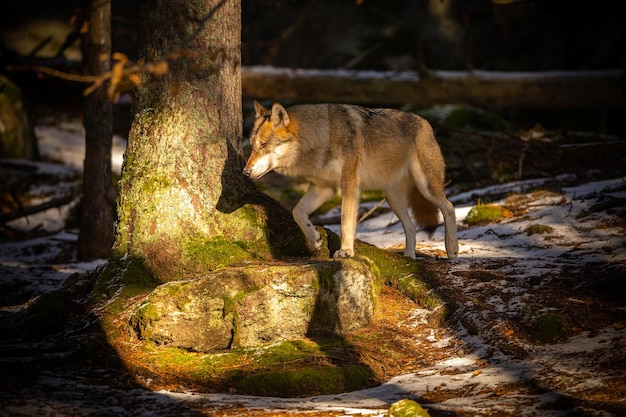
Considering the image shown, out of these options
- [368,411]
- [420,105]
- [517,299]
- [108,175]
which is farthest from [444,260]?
[420,105]

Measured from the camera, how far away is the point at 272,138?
672cm

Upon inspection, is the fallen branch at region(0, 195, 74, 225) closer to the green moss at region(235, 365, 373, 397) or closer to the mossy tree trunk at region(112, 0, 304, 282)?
the mossy tree trunk at region(112, 0, 304, 282)

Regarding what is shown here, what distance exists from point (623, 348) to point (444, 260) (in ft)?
9.17

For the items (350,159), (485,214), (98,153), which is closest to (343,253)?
→ (350,159)

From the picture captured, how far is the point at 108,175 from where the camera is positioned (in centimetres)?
1010

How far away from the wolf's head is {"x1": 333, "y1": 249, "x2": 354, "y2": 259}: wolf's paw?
3.50 ft

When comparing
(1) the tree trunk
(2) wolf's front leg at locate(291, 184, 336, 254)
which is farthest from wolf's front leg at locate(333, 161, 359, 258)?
(1) the tree trunk

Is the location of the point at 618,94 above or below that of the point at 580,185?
above

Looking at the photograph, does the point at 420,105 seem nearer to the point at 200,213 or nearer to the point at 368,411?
the point at 200,213

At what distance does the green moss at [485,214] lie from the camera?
9139mm

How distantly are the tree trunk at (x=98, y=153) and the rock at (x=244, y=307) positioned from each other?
15.8 feet

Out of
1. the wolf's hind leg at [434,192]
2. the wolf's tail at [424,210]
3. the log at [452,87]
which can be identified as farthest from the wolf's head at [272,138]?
the log at [452,87]

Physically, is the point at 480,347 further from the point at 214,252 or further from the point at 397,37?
the point at 397,37

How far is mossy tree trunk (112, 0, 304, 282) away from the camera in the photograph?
6.21 m
